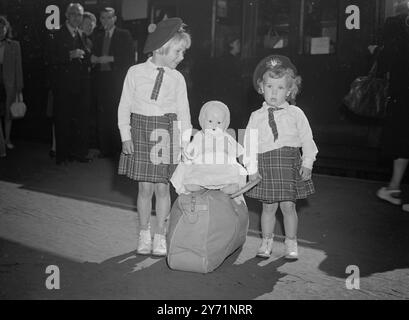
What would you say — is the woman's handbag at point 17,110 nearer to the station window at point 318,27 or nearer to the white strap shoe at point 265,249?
the station window at point 318,27

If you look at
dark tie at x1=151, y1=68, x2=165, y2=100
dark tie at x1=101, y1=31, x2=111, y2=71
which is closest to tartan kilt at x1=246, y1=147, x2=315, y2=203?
dark tie at x1=151, y1=68, x2=165, y2=100

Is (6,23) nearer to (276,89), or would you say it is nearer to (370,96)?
(370,96)

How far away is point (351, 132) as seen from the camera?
26.1ft

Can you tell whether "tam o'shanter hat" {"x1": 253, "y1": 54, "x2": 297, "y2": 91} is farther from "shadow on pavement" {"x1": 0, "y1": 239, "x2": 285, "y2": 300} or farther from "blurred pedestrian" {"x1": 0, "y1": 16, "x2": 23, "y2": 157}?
"blurred pedestrian" {"x1": 0, "y1": 16, "x2": 23, "y2": 157}

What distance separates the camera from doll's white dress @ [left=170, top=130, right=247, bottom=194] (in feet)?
12.1

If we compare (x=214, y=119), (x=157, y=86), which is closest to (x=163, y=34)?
(x=157, y=86)

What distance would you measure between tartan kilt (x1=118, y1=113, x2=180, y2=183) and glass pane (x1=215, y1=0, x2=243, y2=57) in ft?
17.4

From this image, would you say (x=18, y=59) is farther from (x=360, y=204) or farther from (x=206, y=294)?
(x=206, y=294)

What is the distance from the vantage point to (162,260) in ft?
12.6

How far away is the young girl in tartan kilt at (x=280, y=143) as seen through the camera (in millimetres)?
3826

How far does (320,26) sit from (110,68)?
305cm

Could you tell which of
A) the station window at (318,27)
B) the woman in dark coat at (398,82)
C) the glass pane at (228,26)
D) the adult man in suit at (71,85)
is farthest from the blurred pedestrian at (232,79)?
the woman in dark coat at (398,82)
